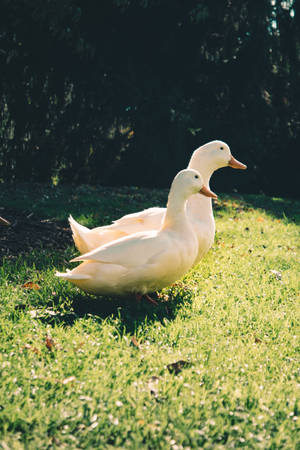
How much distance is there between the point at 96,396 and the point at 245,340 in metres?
1.12

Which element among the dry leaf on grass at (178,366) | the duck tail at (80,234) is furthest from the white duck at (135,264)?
the dry leaf on grass at (178,366)

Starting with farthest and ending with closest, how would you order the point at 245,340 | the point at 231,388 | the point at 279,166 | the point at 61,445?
the point at 279,166 < the point at 245,340 < the point at 231,388 < the point at 61,445

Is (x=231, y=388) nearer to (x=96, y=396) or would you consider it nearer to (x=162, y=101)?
(x=96, y=396)

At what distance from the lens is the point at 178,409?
2.13m

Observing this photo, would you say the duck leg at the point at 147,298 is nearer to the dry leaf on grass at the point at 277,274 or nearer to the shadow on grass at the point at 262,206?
the dry leaf on grass at the point at 277,274

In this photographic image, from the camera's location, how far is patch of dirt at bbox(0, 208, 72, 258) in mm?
4586

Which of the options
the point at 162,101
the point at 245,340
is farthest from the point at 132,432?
the point at 162,101

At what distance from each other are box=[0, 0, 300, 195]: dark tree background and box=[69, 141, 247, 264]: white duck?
467 cm

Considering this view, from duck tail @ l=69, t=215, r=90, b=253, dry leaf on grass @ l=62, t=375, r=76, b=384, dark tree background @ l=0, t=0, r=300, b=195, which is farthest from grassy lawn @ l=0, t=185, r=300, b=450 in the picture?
dark tree background @ l=0, t=0, r=300, b=195

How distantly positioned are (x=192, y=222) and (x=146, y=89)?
6.41 meters

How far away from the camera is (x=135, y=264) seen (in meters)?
3.10

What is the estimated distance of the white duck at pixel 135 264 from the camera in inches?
122

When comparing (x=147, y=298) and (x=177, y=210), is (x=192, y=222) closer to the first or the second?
(x=177, y=210)

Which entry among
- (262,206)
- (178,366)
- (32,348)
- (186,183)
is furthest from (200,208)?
(262,206)
